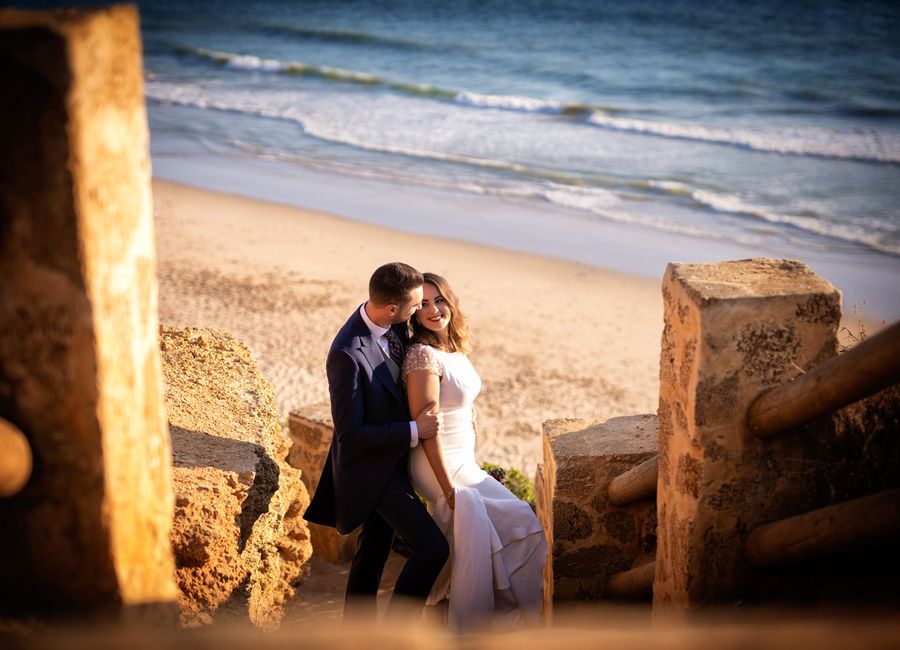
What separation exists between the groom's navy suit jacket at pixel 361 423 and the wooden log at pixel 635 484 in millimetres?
1114

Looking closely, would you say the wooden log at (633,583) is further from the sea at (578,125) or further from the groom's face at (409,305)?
the sea at (578,125)

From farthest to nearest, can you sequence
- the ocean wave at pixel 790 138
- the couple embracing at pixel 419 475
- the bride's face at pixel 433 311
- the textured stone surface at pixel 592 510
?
the ocean wave at pixel 790 138, the textured stone surface at pixel 592 510, the bride's face at pixel 433 311, the couple embracing at pixel 419 475

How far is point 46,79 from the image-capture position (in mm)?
1972

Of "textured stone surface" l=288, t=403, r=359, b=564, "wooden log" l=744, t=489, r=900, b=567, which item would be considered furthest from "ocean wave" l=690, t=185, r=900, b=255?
"wooden log" l=744, t=489, r=900, b=567

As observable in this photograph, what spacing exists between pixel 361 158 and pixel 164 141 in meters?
4.76

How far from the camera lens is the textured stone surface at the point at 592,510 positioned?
15.9ft

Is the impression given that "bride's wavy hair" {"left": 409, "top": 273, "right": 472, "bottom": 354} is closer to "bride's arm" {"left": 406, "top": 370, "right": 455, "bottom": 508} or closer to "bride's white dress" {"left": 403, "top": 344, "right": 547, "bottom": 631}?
"bride's white dress" {"left": 403, "top": 344, "right": 547, "bottom": 631}

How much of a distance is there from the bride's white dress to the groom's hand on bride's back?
18 centimetres

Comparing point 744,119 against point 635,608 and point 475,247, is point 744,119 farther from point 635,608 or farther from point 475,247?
point 635,608

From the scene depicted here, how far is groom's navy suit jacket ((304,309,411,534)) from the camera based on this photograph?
171 inches

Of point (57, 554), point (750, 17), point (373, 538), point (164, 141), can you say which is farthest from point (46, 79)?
point (750, 17)

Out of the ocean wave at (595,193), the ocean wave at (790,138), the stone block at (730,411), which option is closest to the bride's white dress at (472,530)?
the stone block at (730,411)

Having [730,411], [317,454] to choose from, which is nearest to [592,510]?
[730,411]

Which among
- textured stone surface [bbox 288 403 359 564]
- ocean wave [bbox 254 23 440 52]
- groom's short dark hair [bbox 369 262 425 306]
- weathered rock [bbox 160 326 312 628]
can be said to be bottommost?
textured stone surface [bbox 288 403 359 564]
